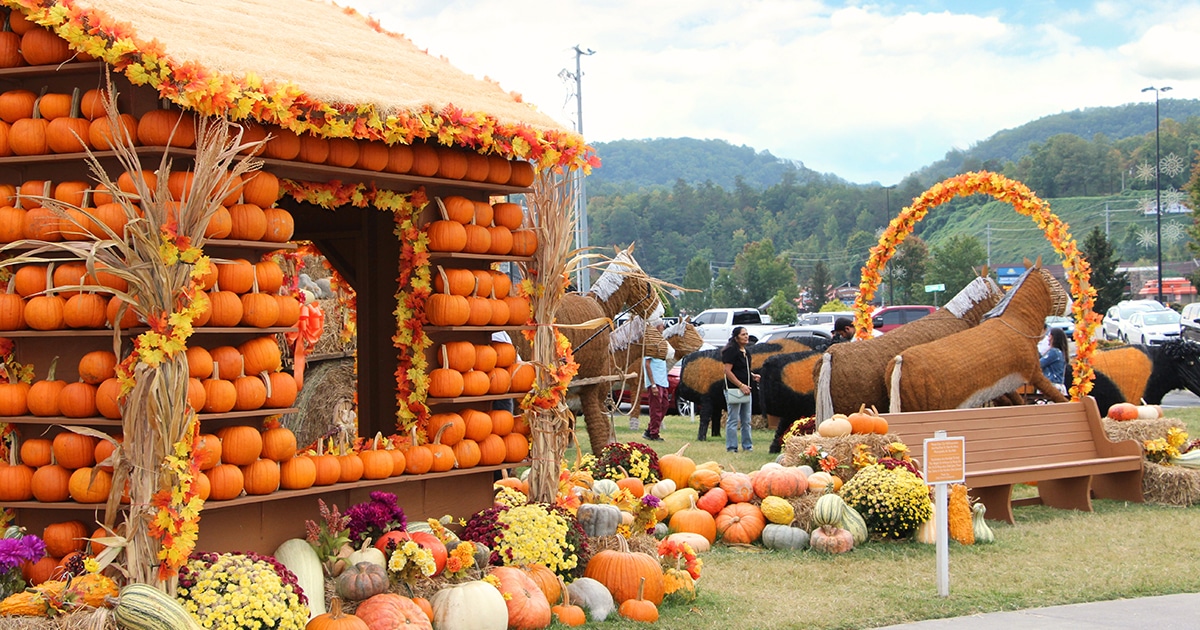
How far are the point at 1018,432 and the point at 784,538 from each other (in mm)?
3380

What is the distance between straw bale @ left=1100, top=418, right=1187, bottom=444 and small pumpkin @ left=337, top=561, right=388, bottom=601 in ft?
28.3

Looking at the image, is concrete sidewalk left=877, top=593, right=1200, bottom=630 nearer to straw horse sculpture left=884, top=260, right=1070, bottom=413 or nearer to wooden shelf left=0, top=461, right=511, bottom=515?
wooden shelf left=0, top=461, right=511, bottom=515

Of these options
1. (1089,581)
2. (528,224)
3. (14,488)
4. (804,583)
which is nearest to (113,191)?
(14,488)

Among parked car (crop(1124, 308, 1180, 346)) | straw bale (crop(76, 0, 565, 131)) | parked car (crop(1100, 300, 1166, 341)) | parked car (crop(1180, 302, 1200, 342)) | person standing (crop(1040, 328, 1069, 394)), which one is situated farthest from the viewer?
parked car (crop(1100, 300, 1166, 341))

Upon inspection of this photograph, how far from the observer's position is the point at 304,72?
23.3ft

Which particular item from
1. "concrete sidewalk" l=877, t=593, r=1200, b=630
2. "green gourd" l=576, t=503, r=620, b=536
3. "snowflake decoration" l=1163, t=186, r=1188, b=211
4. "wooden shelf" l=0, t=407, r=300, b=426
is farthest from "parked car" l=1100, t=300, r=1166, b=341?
"snowflake decoration" l=1163, t=186, r=1188, b=211

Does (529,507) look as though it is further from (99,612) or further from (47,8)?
(47,8)

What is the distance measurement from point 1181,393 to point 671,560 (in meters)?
22.9

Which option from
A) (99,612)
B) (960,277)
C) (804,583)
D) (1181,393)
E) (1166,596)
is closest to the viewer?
(99,612)

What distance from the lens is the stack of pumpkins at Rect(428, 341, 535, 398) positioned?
7.97m

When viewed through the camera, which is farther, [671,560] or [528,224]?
[528,224]

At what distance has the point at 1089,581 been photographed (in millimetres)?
8234

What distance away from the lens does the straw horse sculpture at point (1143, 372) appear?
16.9 m

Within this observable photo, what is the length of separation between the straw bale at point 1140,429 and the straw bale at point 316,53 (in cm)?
756
